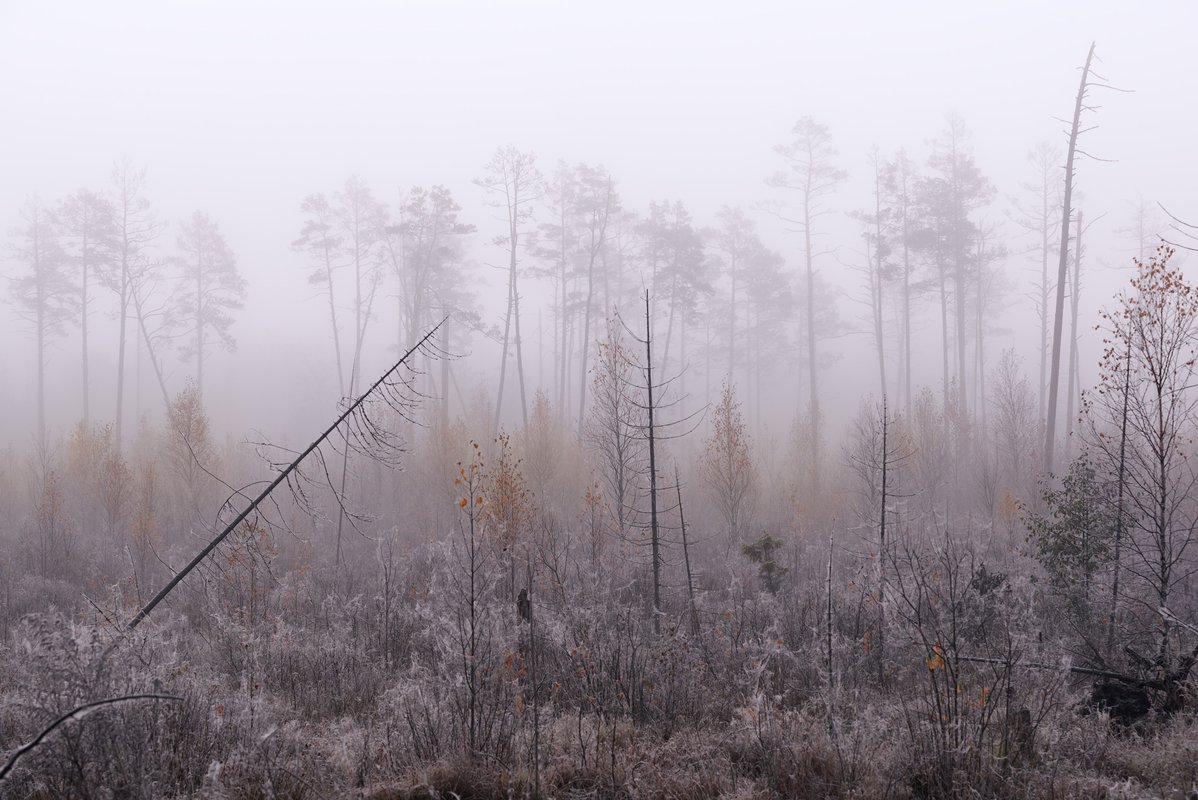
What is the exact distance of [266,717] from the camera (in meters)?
5.65

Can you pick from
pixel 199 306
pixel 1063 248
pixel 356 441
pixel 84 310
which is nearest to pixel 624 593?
pixel 356 441

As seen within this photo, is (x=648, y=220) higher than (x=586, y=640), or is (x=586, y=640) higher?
(x=648, y=220)

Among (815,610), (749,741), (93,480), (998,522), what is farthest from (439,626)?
(93,480)

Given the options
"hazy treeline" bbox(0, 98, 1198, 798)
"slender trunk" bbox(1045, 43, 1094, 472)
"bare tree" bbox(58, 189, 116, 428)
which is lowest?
"hazy treeline" bbox(0, 98, 1198, 798)

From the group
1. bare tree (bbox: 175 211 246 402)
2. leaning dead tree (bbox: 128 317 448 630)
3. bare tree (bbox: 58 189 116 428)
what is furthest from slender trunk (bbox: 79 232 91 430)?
leaning dead tree (bbox: 128 317 448 630)

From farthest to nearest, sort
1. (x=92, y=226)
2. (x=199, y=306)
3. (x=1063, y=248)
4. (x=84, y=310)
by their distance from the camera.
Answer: (x=199, y=306), (x=84, y=310), (x=92, y=226), (x=1063, y=248)

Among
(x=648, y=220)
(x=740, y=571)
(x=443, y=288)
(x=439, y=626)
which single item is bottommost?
(x=740, y=571)

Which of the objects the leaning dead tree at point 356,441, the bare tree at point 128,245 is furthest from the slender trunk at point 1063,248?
the bare tree at point 128,245

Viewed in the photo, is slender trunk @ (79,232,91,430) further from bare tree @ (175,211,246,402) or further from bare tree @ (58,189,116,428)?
bare tree @ (175,211,246,402)

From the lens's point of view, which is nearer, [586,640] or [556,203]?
[586,640]

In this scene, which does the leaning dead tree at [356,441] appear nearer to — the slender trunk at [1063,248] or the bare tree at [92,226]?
the slender trunk at [1063,248]

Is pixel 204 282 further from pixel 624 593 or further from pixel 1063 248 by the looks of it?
pixel 1063 248

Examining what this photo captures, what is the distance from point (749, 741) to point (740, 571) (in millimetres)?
9634

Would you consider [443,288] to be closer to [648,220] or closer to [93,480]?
[648,220]
